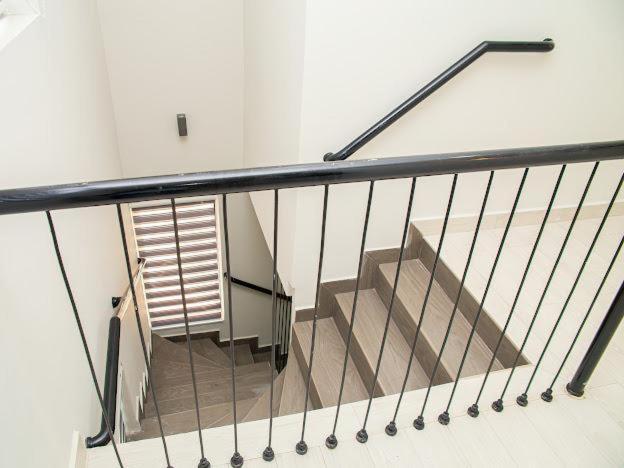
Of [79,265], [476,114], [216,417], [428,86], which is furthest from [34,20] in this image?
[216,417]

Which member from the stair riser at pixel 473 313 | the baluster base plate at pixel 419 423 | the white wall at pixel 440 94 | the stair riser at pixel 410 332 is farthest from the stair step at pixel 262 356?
the baluster base plate at pixel 419 423

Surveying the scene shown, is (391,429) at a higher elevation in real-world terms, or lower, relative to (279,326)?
higher

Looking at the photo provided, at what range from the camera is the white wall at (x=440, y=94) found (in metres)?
2.26

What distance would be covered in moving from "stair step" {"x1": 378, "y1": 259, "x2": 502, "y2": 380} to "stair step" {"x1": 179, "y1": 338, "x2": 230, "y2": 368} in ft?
11.0

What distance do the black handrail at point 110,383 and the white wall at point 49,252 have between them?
5 cm

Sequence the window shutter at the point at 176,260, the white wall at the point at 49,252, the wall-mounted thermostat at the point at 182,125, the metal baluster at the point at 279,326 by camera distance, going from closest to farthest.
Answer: the white wall at the point at 49,252
the wall-mounted thermostat at the point at 182,125
the metal baluster at the point at 279,326
the window shutter at the point at 176,260

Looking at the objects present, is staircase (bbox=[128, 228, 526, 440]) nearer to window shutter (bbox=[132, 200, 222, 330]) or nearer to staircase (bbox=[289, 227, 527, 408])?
staircase (bbox=[289, 227, 527, 408])

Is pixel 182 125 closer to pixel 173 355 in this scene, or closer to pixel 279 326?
pixel 279 326

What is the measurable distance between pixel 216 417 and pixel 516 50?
11.4 feet

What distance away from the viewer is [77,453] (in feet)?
5.85

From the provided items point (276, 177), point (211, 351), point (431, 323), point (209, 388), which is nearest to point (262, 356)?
point (211, 351)

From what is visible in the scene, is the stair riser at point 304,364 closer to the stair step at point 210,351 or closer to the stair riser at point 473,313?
the stair riser at point 473,313

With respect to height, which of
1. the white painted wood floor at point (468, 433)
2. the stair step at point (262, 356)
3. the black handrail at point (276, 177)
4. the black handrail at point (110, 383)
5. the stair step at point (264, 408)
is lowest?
the stair step at point (262, 356)

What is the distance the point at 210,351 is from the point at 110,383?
3.36 metres
